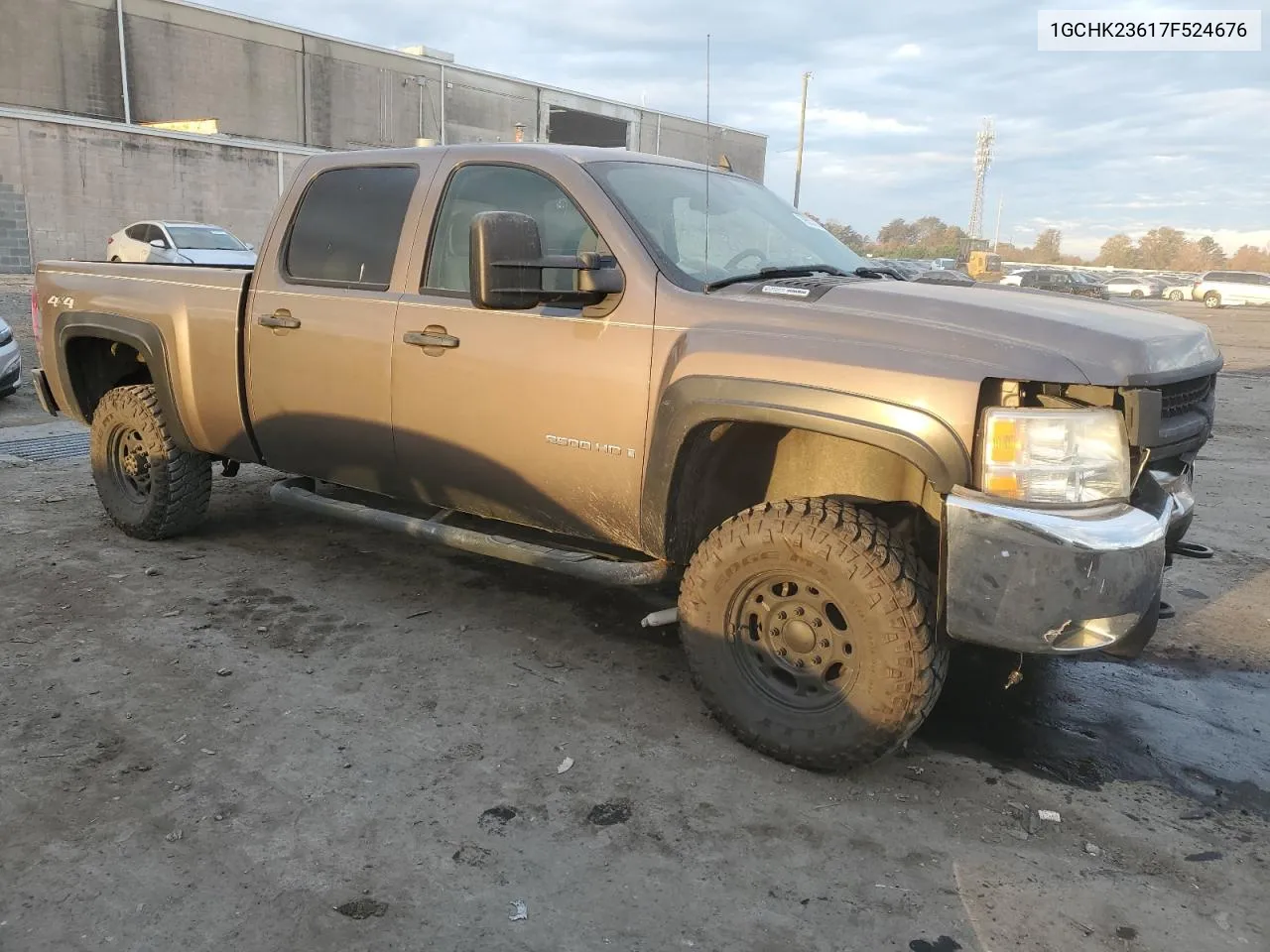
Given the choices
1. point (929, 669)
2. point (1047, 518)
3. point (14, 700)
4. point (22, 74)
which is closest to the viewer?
point (1047, 518)

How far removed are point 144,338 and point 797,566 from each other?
352cm

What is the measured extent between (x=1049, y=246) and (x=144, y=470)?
68067mm

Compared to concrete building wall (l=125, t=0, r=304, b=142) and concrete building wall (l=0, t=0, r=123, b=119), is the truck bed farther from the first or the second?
concrete building wall (l=125, t=0, r=304, b=142)

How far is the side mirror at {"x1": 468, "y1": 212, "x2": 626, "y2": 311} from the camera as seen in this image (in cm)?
324

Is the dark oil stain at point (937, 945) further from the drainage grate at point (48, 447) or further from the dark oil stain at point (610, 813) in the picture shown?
the drainage grate at point (48, 447)

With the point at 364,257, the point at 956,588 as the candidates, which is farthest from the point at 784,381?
the point at 364,257

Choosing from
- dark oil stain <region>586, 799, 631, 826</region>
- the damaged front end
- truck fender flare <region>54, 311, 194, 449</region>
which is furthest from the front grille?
truck fender flare <region>54, 311, 194, 449</region>

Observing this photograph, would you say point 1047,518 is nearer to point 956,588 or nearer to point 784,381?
point 956,588

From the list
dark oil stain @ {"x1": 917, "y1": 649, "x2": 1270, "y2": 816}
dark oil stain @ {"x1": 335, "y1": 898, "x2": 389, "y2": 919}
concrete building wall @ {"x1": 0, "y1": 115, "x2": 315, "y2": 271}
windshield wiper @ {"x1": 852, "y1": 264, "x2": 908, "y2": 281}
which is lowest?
dark oil stain @ {"x1": 335, "y1": 898, "x2": 389, "y2": 919}

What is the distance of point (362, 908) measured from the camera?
8.12ft

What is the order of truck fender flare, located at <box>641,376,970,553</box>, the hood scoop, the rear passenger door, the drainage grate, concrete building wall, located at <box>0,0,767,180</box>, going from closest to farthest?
truck fender flare, located at <box>641,376,970,553</box> → the hood scoop → the rear passenger door → the drainage grate → concrete building wall, located at <box>0,0,767,180</box>

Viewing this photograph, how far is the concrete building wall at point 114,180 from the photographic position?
2517 centimetres

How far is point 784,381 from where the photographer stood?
3.02 metres

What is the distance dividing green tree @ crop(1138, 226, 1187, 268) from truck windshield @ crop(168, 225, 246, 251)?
2440 inches
